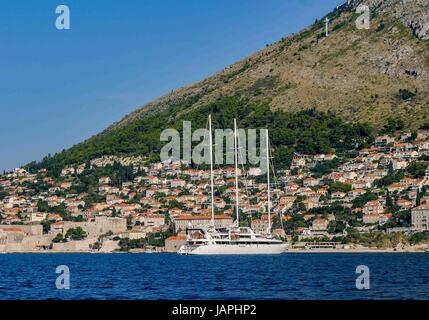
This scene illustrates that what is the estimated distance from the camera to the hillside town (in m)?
106

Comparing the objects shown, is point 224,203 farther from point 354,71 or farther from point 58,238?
point 354,71

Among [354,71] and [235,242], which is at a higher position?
[354,71]

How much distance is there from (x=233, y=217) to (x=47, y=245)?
30.7 metres

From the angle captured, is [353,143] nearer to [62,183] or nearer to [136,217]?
[136,217]

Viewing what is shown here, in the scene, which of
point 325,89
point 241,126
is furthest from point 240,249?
point 325,89

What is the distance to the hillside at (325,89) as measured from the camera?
146500 mm

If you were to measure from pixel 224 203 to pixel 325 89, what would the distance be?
1426 inches

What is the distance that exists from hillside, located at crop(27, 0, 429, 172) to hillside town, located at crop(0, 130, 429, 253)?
5.42 meters

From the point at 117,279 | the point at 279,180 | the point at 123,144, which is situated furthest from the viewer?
the point at 123,144

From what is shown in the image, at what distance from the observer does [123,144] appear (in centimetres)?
17312

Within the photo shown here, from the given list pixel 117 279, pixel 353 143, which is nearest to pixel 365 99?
pixel 353 143

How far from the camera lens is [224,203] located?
5325 inches

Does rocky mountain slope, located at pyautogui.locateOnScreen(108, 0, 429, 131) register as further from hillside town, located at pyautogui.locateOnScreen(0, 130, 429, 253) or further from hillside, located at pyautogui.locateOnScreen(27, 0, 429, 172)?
hillside town, located at pyautogui.locateOnScreen(0, 130, 429, 253)
